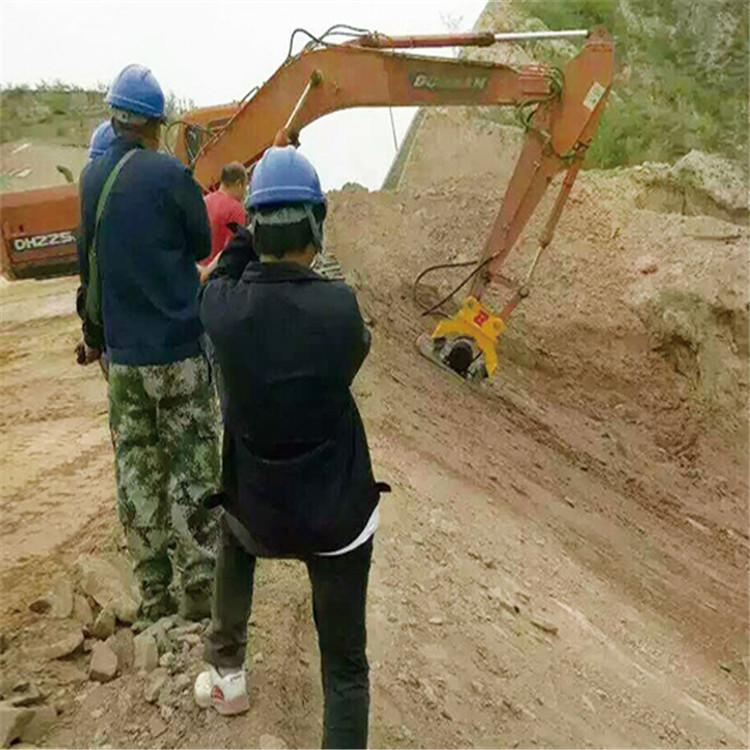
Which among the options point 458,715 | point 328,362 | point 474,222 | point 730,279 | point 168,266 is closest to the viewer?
point 328,362

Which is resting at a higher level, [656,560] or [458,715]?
[458,715]

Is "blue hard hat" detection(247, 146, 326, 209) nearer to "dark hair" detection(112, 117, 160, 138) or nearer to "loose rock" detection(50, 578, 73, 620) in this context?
"dark hair" detection(112, 117, 160, 138)

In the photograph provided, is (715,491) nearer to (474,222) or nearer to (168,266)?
(474,222)

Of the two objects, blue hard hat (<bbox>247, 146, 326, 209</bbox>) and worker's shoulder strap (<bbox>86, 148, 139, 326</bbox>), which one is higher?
blue hard hat (<bbox>247, 146, 326, 209</bbox>)

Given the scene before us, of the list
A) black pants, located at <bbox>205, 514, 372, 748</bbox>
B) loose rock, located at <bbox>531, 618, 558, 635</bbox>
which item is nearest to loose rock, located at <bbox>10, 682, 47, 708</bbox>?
black pants, located at <bbox>205, 514, 372, 748</bbox>

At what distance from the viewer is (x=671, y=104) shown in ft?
52.2

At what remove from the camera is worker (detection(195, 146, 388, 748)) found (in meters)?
2.82

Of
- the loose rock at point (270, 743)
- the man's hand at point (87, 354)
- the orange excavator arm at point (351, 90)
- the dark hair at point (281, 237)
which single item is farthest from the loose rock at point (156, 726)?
the orange excavator arm at point (351, 90)

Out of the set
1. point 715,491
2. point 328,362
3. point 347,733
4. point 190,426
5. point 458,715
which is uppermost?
point 328,362

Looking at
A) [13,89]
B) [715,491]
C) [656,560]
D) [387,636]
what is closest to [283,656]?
[387,636]

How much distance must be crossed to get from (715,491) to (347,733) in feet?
21.2

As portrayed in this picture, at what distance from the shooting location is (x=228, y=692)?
3455 mm

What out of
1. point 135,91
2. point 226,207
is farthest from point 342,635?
point 226,207

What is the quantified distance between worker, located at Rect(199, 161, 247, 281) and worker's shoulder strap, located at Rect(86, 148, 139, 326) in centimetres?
129
